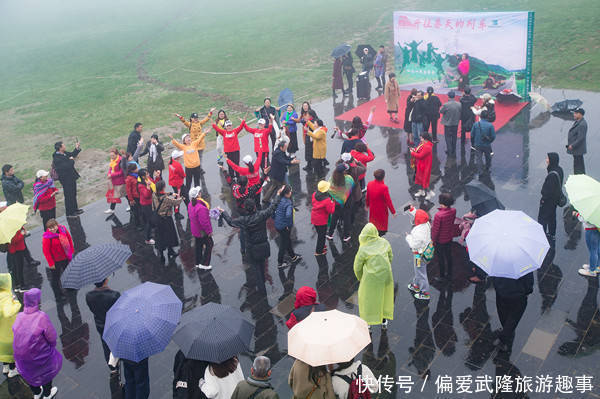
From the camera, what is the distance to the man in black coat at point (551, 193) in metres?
9.52

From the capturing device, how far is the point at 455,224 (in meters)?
9.24

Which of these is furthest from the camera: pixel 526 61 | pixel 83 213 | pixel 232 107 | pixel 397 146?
pixel 232 107

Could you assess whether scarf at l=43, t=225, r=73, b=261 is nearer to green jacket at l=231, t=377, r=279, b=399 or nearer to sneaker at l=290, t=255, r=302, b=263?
sneaker at l=290, t=255, r=302, b=263

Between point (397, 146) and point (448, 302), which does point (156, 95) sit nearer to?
point (397, 146)

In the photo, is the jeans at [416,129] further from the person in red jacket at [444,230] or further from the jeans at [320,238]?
the person in red jacket at [444,230]

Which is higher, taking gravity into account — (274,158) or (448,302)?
(274,158)

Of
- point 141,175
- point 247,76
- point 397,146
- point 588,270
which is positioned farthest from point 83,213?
point 247,76

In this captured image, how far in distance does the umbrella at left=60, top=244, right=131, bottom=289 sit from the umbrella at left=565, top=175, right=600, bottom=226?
23.3ft

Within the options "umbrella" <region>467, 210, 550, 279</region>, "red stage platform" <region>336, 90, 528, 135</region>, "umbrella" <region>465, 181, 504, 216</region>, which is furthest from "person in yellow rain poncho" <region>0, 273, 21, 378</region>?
"red stage platform" <region>336, 90, 528, 135</region>

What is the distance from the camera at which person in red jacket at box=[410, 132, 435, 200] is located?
11.9 metres

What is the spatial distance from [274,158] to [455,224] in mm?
4881

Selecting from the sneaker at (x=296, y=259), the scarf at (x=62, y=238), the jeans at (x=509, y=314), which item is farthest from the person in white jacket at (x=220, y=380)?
the scarf at (x=62, y=238)

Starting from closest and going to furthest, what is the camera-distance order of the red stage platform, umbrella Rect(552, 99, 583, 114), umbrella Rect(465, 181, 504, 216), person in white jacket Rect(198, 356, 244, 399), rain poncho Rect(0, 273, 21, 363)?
person in white jacket Rect(198, 356, 244, 399) < rain poncho Rect(0, 273, 21, 363) < umbrella Rect(465, 181, 504, 216) < umbrella Rect(552, 99, 583, 114) < the red stage platform

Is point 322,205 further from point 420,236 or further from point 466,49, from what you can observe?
point 466,49
